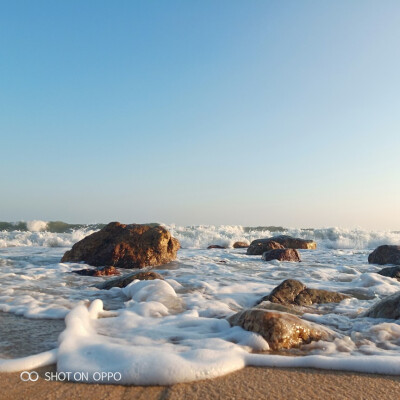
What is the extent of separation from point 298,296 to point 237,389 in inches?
97.1

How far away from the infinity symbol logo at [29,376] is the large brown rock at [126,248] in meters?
5.76

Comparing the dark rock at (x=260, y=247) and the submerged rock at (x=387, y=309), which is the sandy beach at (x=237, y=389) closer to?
the submerged rock at (x=387, y=309)

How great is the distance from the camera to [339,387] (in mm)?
1966

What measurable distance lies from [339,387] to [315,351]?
589 mm

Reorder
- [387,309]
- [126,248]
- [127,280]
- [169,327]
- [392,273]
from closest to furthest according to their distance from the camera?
1. [169,327]
2. [387,309]
3. [127,280]
4. [392,273]
5. [126,248]

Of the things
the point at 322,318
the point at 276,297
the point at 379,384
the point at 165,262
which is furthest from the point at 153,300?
the point at 165,262

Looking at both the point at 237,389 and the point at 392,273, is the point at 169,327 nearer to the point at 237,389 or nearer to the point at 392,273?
the point at 237,389

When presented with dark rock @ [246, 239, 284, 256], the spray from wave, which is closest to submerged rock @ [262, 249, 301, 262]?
dark rock @ [246, 239, 284, 256]

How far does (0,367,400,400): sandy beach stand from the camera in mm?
1828

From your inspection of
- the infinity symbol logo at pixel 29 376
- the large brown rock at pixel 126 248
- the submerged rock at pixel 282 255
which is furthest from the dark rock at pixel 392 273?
the infinity symbol logo at pixel 29 376

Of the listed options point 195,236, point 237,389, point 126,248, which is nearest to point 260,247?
point 126,248

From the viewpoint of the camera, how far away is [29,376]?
2049 millimetres

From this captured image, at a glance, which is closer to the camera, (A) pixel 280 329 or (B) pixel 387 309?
(A) pixel 280 329

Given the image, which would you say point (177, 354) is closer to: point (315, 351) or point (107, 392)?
point (107, 392)
